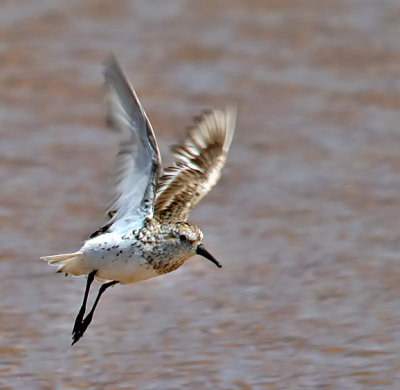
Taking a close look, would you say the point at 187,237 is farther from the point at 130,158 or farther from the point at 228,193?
the point at 228,193

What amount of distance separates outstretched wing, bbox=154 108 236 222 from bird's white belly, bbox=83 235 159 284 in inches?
31.2

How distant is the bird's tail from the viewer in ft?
19.2

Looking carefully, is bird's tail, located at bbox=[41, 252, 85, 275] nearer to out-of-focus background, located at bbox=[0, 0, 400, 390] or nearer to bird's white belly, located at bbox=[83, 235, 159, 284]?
bird's white belly, located at bbox=[83, 235, 159, 284]

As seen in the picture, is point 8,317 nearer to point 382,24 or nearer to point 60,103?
point 60,103

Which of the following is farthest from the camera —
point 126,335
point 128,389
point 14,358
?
point 126,335

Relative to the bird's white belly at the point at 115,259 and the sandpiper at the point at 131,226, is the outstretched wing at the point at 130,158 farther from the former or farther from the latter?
the bird's white belly at the point at 115,259

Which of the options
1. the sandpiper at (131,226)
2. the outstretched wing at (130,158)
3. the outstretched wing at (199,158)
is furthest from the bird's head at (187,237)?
the outstretched wing at (199,158)

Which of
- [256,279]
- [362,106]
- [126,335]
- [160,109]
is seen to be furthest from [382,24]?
[126,335]

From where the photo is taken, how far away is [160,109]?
11555 millimetres

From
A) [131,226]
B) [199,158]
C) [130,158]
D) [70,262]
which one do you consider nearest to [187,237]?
[131,226]

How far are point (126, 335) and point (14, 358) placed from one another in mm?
810

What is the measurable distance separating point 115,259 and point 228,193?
13.5 feet

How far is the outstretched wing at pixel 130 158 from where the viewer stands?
5586mm

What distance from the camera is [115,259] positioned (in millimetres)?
5789
